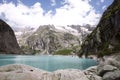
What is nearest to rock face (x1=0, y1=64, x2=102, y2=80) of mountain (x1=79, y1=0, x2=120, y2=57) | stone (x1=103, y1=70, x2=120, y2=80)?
stone (x1=103, y1=70, x2=120, y2=80)

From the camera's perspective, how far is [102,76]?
90.8ft

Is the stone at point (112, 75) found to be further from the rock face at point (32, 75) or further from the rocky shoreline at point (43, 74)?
the rock face at point (32, 75)

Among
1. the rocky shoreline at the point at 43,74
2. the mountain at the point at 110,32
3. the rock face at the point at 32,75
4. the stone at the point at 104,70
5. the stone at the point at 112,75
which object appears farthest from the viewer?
the mountain at the point at 110,32

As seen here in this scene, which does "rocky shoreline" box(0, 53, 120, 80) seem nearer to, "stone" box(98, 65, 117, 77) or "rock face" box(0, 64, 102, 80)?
"rock face" box(0, 64, 102, 80)

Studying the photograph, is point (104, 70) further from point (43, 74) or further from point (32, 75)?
point (32, 75)

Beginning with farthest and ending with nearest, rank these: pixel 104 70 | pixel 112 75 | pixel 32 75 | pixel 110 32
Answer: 1. pixel 110 32
2. pixel 104 70
3. pixel 112 75
4. pixel 32 75

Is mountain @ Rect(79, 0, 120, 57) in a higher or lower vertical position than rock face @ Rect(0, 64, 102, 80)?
higher

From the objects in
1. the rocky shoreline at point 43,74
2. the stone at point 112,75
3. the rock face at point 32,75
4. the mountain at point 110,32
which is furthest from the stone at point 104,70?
the mountain at point 110,32

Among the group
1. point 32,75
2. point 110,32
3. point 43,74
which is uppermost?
point 110,32

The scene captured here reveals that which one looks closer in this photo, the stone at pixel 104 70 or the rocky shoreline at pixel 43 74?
the rocky shoreline at pixel 43 74

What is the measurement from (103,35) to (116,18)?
5153cm

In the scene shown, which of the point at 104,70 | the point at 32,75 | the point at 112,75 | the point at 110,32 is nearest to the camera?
the point at 32,75

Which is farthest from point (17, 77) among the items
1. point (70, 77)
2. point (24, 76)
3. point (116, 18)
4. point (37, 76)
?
point (116, 18)

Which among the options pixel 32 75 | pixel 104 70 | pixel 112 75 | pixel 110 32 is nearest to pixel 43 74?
pixel 32 75
